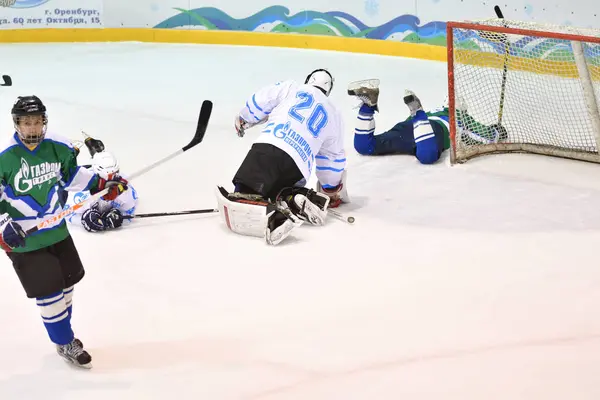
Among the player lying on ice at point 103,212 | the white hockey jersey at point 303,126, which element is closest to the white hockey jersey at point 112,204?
the player lying on ice at point 103,212

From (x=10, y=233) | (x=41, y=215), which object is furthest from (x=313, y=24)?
(x=10, y=233)

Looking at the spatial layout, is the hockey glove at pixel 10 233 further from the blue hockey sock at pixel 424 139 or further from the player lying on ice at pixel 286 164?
the blue hockey sock at pixel 424 139

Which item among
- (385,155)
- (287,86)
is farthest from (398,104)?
(287,86)

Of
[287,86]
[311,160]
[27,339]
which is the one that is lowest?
[27,339]

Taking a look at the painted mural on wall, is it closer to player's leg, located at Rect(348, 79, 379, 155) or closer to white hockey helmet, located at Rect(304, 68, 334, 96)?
player's leg, located at Rect(348, 79, 379, 155)

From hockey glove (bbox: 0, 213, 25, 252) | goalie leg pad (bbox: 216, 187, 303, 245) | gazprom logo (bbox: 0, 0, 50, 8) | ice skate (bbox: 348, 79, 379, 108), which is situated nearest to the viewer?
hockey glove (bbox: 0, 213, 25, 252)

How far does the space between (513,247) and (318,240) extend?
0.79 meters

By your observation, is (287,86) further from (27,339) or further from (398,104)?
(398,104)

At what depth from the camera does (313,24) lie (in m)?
8.70

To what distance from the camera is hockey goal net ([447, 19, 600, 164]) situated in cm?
462

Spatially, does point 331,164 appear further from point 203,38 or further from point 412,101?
point 203,38

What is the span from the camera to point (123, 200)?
371 centimetres

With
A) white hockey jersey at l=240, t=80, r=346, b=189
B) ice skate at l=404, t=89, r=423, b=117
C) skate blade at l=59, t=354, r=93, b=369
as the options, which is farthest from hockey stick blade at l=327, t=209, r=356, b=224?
skate blade at l=59, t=354, r=93, b=369

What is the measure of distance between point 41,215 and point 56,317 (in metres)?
0.30
